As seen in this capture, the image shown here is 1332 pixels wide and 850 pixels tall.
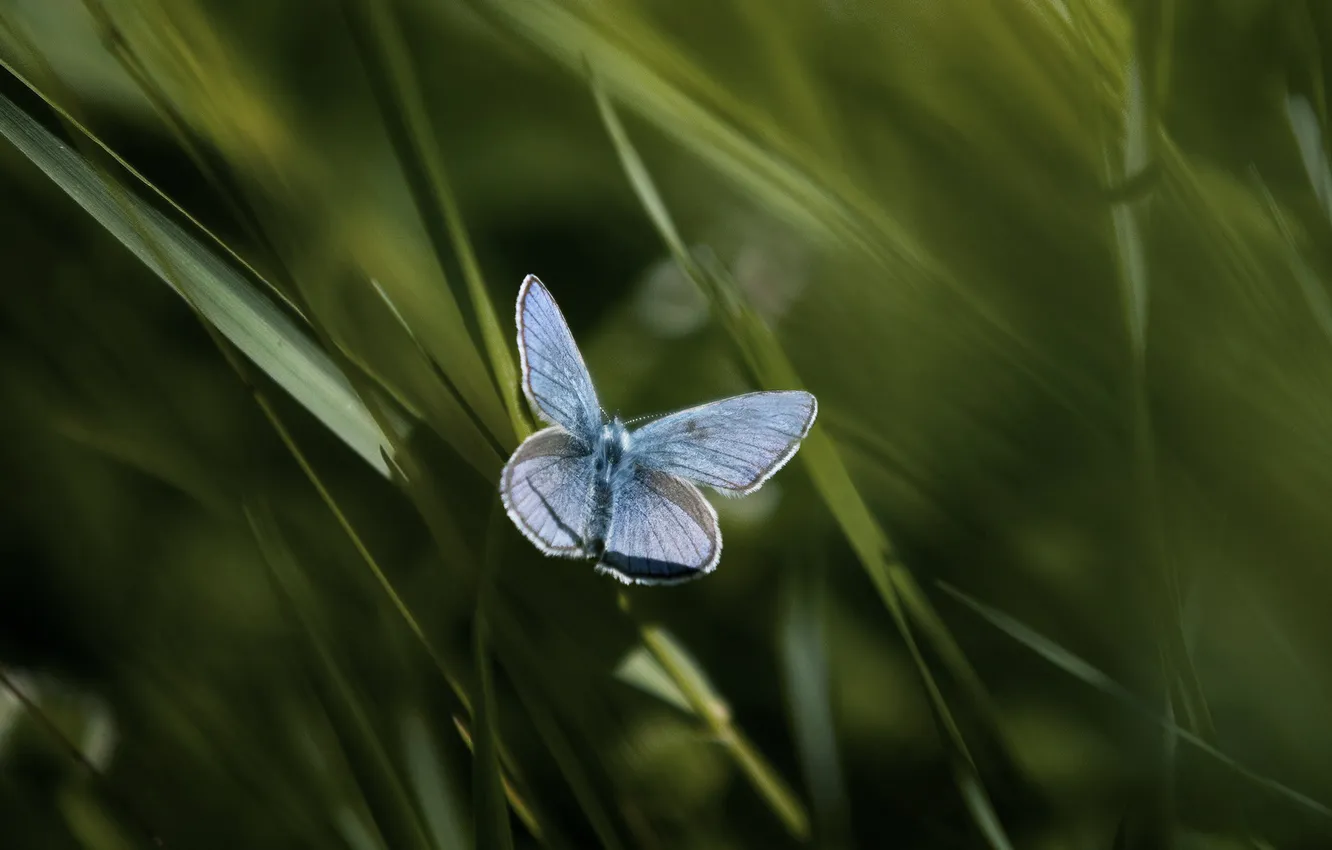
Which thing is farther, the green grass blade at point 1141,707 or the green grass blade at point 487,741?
the green grass blade at point 1141,707

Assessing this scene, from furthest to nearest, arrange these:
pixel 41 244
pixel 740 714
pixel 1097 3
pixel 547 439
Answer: pixel 41 244 < pixel 740 714 < pixel 1097 3 < pixel 547 439

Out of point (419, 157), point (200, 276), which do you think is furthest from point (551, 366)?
point (200, 276)

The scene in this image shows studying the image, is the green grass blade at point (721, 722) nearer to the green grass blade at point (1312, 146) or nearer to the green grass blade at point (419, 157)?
the green grass blade at point (419, 157)

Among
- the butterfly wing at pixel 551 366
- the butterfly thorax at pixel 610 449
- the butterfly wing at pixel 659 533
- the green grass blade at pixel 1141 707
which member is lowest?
the green grass blade at pixel 1141 707

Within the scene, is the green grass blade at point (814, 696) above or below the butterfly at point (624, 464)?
below

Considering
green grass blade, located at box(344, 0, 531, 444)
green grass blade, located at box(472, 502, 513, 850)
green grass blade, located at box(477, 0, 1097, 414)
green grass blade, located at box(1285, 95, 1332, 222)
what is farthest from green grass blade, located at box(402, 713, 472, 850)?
green grass blade, located at box(1285, 95, 1332, 222)

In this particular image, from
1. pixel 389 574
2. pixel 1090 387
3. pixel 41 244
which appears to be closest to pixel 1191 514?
pixel 1090 387

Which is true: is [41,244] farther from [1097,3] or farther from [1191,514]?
[1191,514]

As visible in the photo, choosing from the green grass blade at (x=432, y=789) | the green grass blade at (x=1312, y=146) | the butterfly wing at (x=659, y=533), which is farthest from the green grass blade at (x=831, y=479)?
the green grass blade at (x=1312, y=146)

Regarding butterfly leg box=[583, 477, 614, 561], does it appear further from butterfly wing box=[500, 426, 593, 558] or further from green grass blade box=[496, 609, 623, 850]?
green grass blade box=[496, 609, 623, 850]
